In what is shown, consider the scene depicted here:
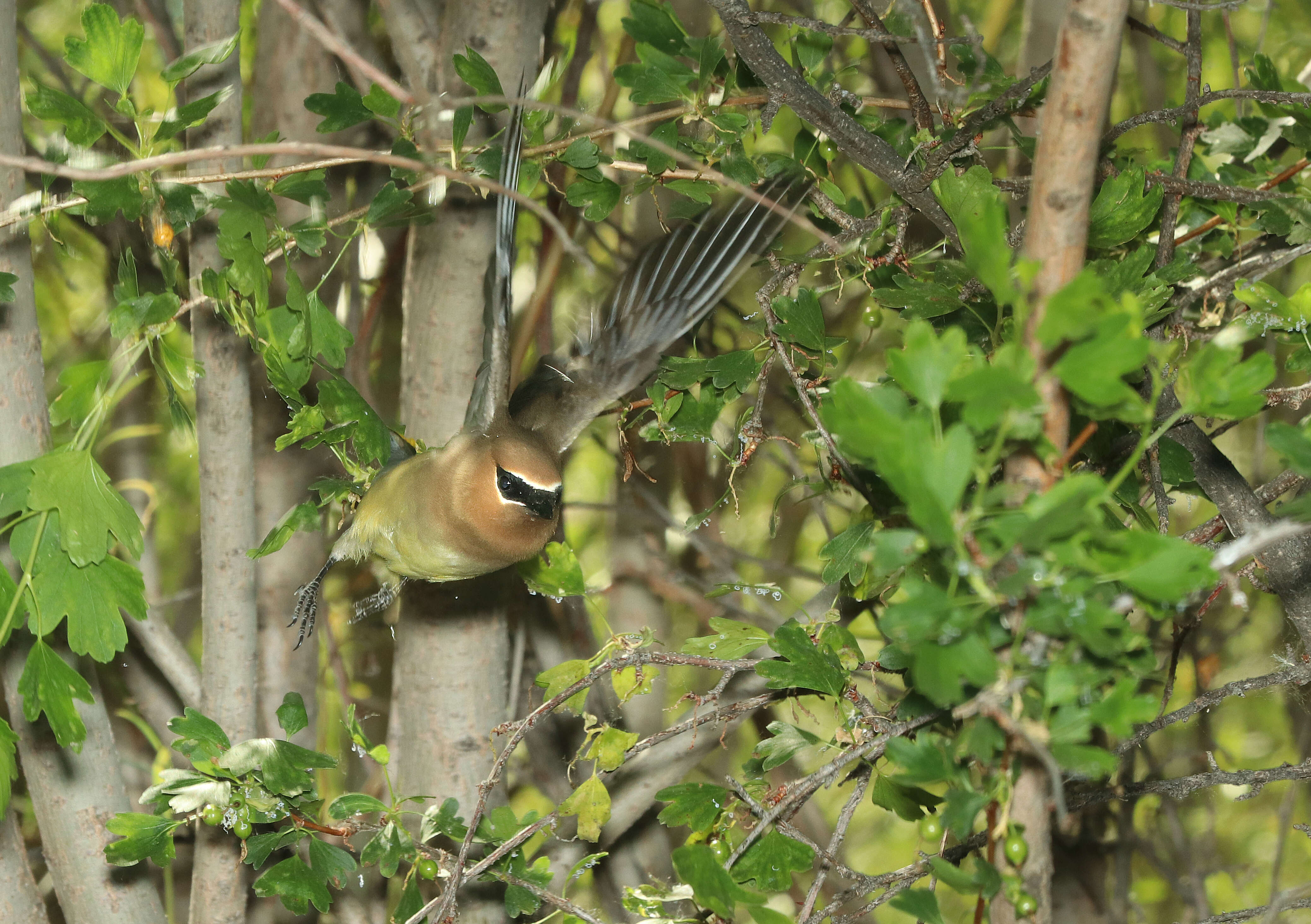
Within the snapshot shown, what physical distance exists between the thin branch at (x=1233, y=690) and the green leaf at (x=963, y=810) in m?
Answer: 0.52

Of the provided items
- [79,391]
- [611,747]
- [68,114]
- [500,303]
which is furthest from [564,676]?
[68,114]

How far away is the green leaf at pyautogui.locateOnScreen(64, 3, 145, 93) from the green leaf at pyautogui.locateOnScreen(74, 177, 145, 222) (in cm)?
14

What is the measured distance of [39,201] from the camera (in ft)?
4.94

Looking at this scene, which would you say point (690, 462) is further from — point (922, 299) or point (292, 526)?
point (922, 299)

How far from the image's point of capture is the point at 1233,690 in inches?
52.3

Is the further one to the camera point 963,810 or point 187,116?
point 187,116

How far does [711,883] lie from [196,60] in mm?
1260

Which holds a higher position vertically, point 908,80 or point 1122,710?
point 908,80

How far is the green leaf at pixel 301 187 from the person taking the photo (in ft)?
4.97

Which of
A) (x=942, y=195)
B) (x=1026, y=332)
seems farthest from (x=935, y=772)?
(x=942, y=195)

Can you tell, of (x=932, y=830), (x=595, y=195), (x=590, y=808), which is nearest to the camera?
(x=932, y=830)

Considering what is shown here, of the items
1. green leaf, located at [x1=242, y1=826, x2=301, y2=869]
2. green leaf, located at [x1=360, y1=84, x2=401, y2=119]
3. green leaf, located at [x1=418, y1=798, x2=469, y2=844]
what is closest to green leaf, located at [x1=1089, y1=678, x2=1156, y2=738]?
green leaf, located at [x1=418, y1=798, x2=469, y2=844]

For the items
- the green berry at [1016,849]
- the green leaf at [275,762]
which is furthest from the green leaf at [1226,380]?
the green leaf at [275,762]

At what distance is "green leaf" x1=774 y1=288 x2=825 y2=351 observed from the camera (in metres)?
1.43
